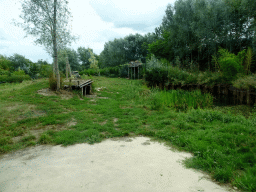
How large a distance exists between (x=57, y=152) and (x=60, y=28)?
25.8 feet

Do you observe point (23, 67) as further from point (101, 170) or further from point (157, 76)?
point (101, 170)

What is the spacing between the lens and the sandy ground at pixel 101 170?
211 cm

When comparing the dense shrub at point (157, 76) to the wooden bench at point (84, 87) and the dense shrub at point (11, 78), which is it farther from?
the dense shrub at point (11, 78)

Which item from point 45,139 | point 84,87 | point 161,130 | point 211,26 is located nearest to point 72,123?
point 45,139

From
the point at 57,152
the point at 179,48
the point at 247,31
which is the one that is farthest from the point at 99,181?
the point at 179,48

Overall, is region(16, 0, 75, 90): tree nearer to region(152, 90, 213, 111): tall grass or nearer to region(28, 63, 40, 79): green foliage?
region(152, 90, 213, 111): tall grass

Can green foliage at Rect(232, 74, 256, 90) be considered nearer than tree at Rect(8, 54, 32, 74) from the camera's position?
Yes

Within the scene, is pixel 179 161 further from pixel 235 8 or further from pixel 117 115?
pixel 235 8

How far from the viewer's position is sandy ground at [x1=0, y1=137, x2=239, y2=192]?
2113mm

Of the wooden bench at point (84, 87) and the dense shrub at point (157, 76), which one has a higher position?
the dense shrub at point (157, 76)

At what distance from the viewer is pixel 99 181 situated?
7.27ft

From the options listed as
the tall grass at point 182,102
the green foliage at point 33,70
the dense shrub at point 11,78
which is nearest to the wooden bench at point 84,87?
the tall grass at point 182,102

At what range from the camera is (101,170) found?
2.50 metres

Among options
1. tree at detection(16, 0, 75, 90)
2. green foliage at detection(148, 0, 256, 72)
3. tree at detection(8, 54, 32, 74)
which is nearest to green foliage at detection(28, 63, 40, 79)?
tree at detection(8, 54, 32, 74)
